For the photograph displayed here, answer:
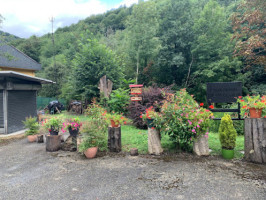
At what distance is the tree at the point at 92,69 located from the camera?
1283 centimetres

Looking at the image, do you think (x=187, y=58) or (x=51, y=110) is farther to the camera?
(x=187, y=58)

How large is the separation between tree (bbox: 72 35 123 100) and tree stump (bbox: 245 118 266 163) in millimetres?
9833

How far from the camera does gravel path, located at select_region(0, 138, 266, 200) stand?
292 centimetres

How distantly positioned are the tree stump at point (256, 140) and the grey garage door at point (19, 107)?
8.46 meters

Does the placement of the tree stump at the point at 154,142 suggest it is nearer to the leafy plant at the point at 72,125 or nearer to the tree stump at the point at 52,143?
the leafy plant at the point at 72,125

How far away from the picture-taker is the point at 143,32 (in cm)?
1883

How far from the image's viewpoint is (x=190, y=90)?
18016 mm

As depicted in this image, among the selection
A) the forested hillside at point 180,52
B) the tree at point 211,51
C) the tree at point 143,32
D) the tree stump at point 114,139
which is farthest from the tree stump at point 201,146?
the tree at point 143,32

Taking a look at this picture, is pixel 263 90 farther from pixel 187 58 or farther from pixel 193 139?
pixel 193 139

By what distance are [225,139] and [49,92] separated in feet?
67.6

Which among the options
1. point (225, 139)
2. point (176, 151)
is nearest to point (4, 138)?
point (176, 151)

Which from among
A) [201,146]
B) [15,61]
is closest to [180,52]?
[15,61]

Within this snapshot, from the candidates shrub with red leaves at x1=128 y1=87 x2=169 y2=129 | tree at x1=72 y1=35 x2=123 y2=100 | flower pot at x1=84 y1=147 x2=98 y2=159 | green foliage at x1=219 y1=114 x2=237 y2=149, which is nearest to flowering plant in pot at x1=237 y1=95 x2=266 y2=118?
green foliage at x1=219 y1=114 x2=237 y2=149

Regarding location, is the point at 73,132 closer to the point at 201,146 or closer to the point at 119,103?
the point at 201,146
